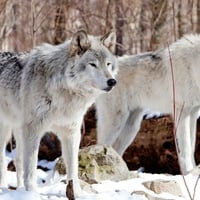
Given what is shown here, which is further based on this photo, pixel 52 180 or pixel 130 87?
pixel 130 87

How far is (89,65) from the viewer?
14.9 feet

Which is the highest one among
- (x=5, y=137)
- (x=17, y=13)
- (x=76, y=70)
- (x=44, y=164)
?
(x=17, y=13)

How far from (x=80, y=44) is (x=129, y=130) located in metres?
3.44

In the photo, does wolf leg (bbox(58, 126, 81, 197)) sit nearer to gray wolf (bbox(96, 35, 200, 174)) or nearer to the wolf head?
the wolf head

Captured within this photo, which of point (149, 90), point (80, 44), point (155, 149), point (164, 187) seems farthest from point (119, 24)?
point (80, 44)

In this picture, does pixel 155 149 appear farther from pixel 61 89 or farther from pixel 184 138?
pixel 61 89

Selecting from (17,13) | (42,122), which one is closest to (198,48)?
(42,122)

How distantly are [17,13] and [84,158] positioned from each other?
1103cm

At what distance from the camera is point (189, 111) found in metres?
7.18

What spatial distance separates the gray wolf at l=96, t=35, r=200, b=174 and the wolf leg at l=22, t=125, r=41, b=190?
9.62 feet

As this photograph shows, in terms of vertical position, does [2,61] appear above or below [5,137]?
above

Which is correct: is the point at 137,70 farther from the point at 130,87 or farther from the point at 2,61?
the point at 2,61

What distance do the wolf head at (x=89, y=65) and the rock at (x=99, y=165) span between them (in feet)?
4.96

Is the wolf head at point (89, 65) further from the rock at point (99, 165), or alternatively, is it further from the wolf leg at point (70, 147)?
the rock at point (99, 165)
